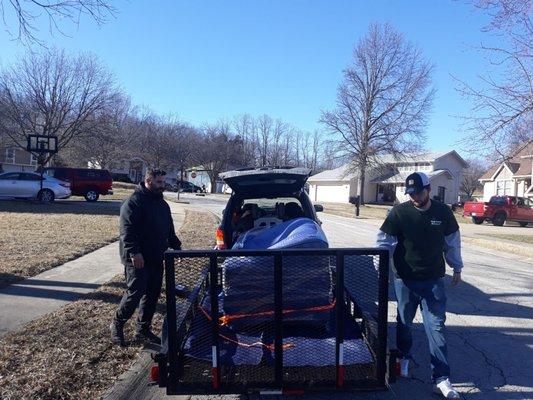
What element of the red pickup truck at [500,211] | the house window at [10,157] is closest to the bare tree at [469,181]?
the red pickup truck at [500,211]

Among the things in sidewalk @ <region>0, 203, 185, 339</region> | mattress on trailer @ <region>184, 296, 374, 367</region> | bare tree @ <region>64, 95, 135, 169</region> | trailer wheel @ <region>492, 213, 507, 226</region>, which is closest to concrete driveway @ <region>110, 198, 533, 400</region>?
mattress on trailer @ <region>184, 296, 374, 367</region>

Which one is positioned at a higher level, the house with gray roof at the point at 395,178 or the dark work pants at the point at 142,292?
the house with gray roof at the point at 395,178

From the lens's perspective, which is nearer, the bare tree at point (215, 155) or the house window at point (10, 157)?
the house window at point (10, 157)

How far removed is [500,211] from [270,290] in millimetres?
30504

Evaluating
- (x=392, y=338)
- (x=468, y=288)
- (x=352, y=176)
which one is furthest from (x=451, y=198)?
(x=392, y=338)

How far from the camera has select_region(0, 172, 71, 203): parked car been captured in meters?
21.9

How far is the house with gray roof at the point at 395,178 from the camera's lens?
184 ft

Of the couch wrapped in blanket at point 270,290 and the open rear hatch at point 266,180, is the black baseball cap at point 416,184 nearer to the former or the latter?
the couch wrapped in blanket at point 270,290

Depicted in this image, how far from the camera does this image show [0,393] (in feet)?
12.2

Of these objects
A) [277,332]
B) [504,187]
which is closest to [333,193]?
[504,187]

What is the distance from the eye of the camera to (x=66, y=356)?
177 inches

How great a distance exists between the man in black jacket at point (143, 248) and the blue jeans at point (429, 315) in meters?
2.45

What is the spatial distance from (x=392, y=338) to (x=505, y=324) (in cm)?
186

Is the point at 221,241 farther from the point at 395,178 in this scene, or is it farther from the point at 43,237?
the point at 395,178
